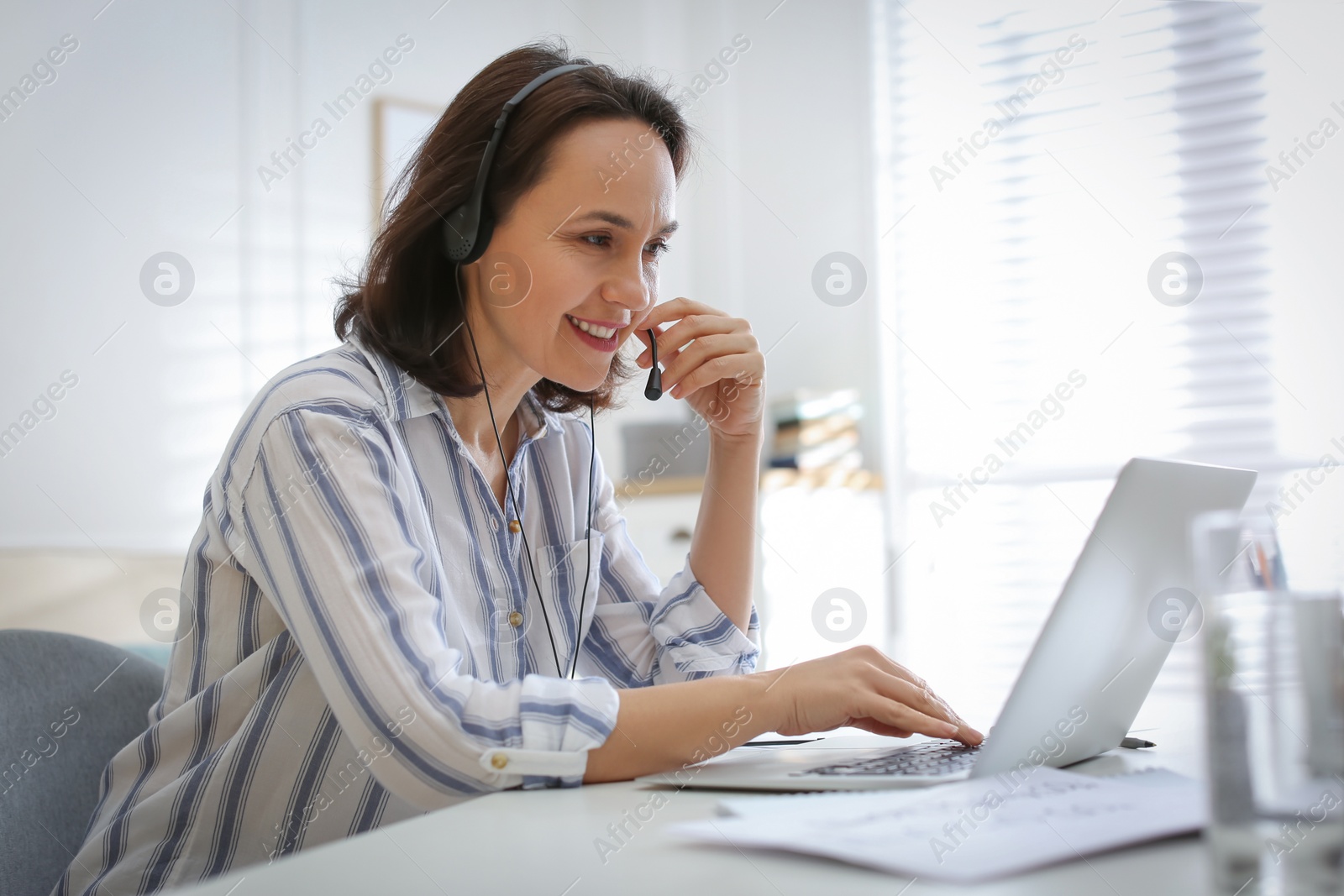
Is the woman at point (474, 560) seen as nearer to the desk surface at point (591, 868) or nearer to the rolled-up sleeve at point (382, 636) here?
the rolled-up sleeve at point (382, 636)

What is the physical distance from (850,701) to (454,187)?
763 mm

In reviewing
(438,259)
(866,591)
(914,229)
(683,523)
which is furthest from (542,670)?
(914,229)

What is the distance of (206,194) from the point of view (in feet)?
8.54

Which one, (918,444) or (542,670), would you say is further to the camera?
(918,444)

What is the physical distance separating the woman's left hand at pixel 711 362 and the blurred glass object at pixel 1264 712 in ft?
2.40

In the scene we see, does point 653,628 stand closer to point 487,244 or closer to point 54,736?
point 487,244

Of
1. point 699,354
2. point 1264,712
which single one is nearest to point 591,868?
point 1264,712

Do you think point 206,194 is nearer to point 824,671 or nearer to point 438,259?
point 438,259

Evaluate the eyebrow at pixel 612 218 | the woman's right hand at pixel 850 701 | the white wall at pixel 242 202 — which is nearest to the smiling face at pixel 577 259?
A: the eyebrow at pixel 612 218

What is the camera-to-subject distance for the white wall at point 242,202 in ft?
7.52

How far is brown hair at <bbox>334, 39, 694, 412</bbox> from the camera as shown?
45.4 inches

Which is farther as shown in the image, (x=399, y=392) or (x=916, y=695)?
(x=399, y=392)

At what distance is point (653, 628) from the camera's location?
1.24 m

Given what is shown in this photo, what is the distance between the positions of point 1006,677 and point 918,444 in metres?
0.73
